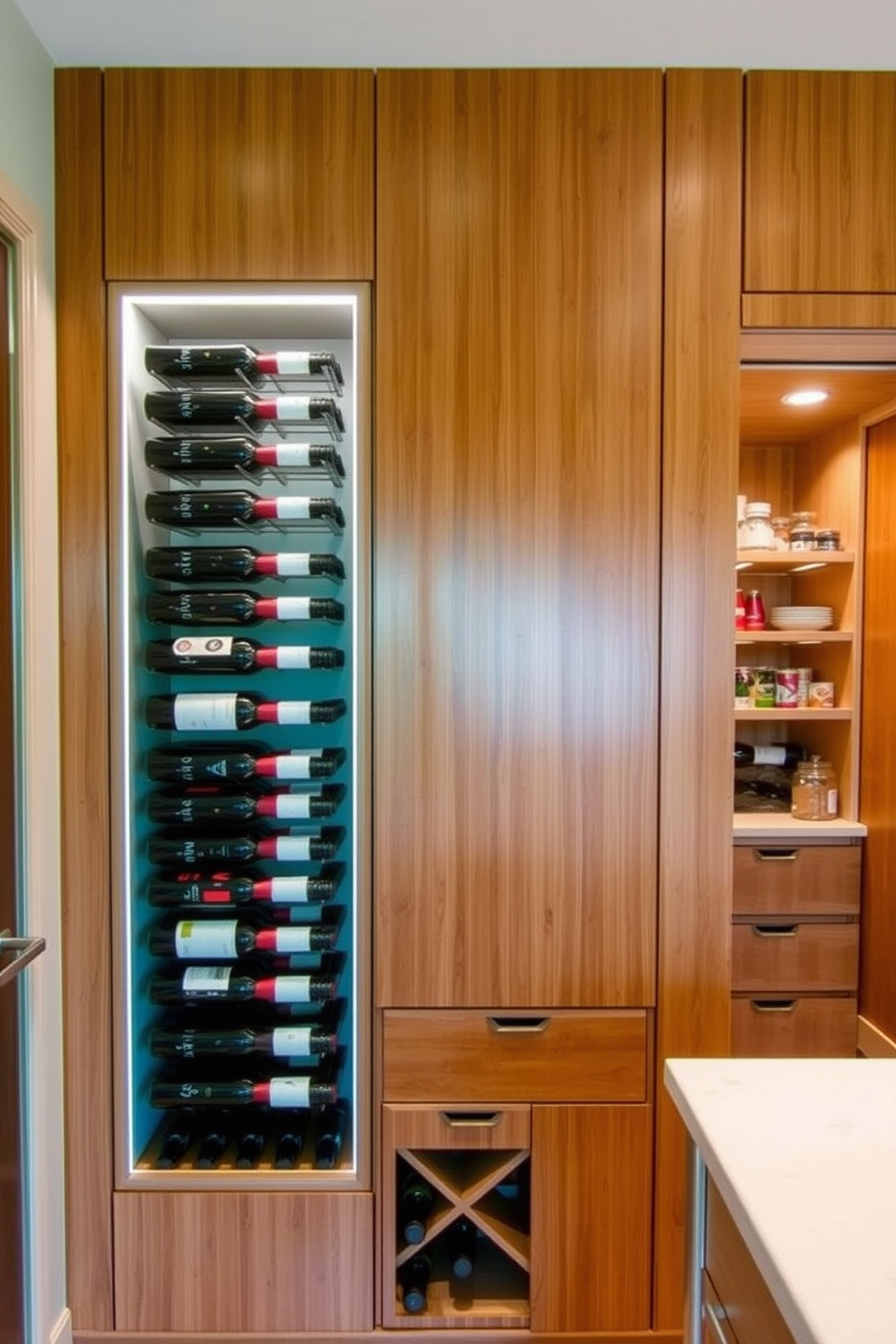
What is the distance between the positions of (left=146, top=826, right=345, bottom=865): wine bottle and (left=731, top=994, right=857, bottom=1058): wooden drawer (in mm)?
1638

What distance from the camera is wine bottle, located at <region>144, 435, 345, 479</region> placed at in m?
1.60

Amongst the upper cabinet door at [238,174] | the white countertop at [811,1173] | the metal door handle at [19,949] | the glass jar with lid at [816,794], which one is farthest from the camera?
the glass jar with lid at [816,794]

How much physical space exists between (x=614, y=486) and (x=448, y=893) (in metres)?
0.97

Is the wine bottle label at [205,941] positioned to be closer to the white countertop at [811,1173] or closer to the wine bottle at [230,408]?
the white countertop at [811,1173]

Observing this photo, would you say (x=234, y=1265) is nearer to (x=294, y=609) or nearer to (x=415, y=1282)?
(x=415, y=1282)

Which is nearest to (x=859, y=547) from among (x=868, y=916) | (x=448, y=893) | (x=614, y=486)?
(x=868, y=916)

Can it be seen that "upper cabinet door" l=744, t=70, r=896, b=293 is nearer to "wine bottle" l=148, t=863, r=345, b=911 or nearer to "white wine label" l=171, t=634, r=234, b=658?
"white wine label" l=171, t=634, r=234, b=658

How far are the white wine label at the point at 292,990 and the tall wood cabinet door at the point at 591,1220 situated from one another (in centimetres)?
57

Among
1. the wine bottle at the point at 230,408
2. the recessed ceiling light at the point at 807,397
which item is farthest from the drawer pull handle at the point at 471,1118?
the recessed ceiling light at the point at 807,397

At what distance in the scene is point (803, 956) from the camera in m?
2.42

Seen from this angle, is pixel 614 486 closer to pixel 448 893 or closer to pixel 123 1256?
pixel 448 893

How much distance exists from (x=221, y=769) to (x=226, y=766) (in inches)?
0.4

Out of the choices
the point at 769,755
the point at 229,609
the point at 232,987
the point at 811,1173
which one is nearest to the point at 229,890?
the point at 232,987

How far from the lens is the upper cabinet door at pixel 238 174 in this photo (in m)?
1.56
